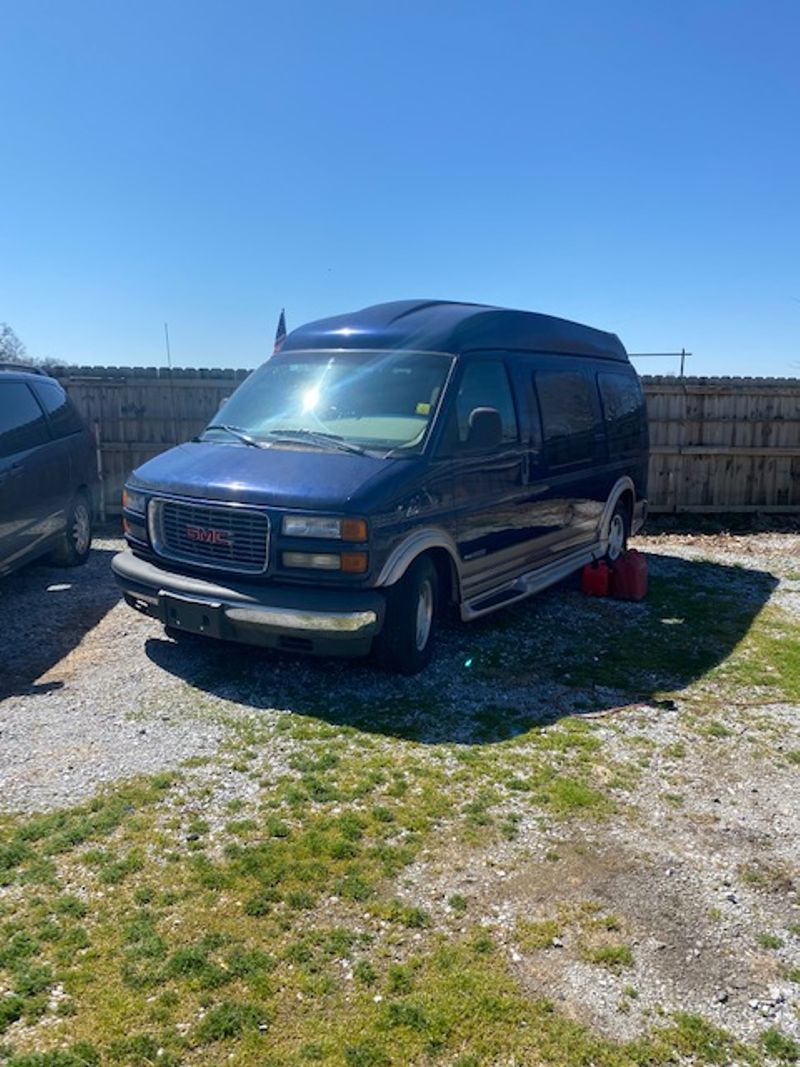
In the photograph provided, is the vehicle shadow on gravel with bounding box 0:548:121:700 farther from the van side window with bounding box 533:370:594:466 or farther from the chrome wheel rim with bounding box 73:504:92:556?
the van side window with bounding box 533:370:594:466

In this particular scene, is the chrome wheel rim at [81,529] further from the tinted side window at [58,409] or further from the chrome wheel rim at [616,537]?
the chrome wheel rim at [616,537]

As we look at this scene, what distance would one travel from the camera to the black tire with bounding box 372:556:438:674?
526cm

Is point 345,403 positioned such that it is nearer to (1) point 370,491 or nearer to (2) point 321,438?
(2) point 321,438

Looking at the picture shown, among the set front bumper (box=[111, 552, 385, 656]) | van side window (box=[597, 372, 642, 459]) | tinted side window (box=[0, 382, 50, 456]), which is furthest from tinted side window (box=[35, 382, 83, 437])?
van side window (box=[597, 372, 642, 459])

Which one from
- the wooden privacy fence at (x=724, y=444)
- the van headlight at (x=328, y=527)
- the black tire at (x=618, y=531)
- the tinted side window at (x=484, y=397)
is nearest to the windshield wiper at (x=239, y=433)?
the van headlight at (x=328, y=527)

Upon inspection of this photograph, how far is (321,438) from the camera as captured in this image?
5.55 metres

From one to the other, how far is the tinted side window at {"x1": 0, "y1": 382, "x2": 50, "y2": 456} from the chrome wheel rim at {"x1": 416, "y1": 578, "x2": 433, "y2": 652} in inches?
160

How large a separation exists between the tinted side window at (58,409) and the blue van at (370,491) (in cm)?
281

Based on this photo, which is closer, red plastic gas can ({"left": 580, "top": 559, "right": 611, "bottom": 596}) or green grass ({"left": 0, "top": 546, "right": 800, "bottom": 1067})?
green grass ({"left": 0, "top": 546, "right": 800, "bottom": 1067})

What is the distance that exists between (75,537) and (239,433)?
3598 mm

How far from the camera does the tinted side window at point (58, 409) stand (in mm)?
8242

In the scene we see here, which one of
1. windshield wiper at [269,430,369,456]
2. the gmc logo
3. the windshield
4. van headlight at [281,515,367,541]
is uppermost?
the windshield

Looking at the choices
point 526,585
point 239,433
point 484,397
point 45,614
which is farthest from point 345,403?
point 45,614

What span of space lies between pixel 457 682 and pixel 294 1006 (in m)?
3.04
